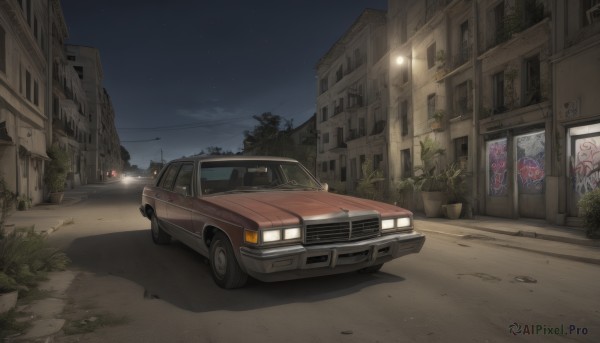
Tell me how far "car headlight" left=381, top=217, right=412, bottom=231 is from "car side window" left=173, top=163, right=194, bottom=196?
2758mm

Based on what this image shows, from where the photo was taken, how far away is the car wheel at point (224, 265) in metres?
4.46

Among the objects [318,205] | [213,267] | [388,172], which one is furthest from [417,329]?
[388,172]

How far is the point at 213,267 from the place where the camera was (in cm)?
484

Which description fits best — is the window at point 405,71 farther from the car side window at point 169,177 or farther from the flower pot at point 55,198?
the flower pot at point 55,198

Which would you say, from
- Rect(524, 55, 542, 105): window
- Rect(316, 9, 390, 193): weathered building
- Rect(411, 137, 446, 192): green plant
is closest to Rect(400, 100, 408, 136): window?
Rect(316, 9, 390, 193): weathered building

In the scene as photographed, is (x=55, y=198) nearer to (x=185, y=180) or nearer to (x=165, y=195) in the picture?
(x=165, y=195)

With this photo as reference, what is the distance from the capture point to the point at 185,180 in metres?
6.14

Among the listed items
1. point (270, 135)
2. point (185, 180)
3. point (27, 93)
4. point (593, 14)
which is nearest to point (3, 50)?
point (27, 93)

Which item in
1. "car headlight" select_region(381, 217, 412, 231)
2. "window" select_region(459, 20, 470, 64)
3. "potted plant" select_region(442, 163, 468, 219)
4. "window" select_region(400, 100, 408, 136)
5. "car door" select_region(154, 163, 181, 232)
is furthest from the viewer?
"window" select_region(400, 100, 408, 136)

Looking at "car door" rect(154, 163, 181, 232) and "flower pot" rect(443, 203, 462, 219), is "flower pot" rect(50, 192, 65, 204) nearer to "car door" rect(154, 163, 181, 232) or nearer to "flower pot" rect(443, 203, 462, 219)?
"car door" rect(154, 163, 181, 232)

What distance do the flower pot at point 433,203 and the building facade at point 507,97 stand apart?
1223 mm

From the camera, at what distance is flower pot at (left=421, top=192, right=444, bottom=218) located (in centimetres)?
1441

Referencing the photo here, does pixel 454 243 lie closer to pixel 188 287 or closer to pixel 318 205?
pixel 318 205

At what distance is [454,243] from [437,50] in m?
12.9
